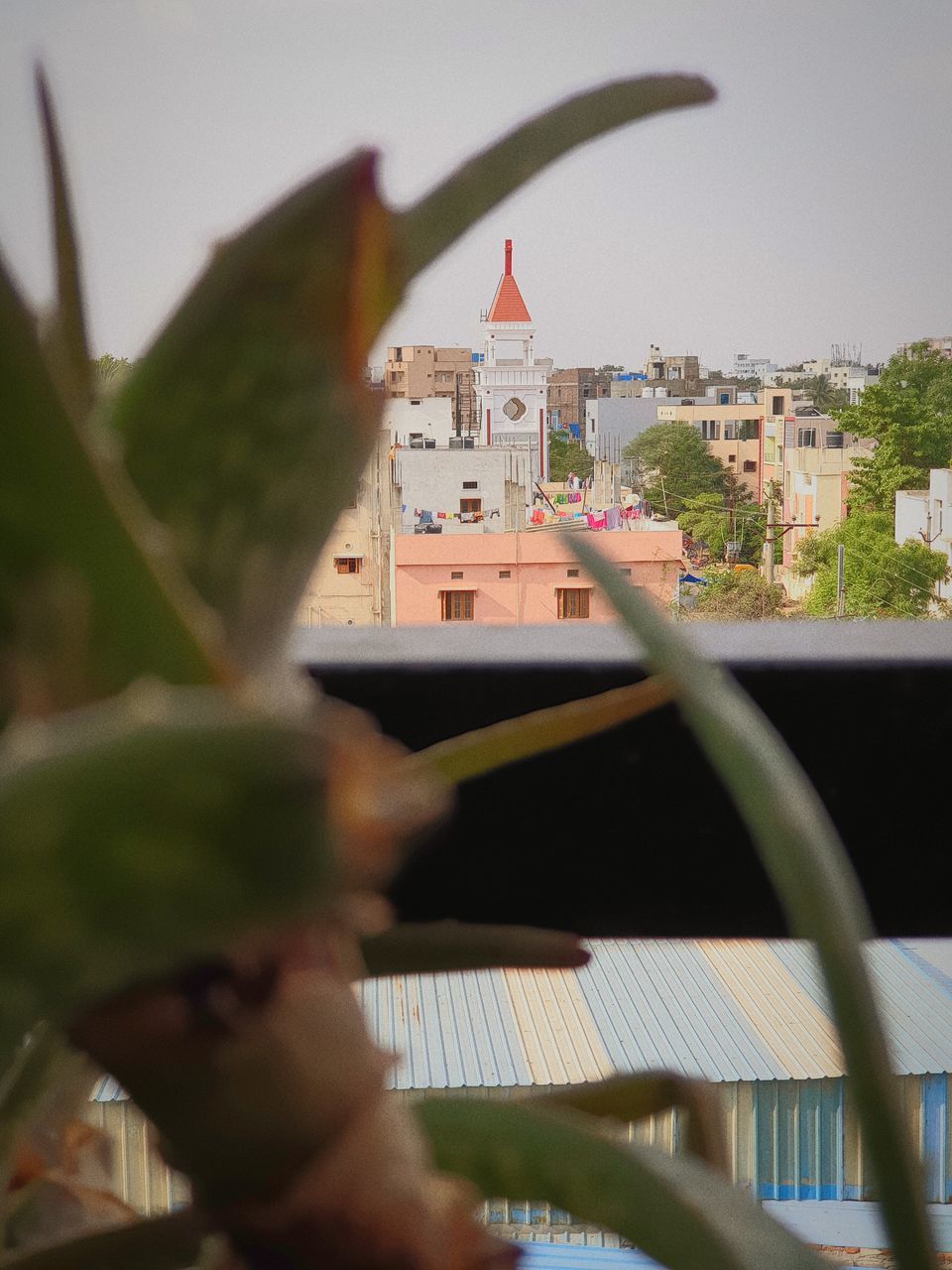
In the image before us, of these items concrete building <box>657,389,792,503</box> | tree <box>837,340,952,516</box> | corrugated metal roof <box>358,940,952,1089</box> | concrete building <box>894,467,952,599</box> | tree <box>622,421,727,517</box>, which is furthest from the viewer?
concrete building <box>657,389,792,503</box>

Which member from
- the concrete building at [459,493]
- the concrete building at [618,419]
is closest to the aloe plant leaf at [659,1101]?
the concrete building at [459,493]

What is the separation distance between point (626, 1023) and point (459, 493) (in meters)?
3.91

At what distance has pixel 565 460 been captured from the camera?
7.70 m

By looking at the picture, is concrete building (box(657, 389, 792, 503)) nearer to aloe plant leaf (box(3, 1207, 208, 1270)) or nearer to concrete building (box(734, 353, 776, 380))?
concrete building (box(734, 353, 776, 380))

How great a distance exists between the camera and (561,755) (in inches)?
13.8

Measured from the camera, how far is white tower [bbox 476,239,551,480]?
7262 millimetres

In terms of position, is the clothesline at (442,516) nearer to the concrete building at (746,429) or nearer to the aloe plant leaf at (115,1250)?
the aloe plant leaf at (115,1250)

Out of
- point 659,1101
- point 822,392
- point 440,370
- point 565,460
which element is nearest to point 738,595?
point 565,460

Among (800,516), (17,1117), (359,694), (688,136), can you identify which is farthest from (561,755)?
(688,136)

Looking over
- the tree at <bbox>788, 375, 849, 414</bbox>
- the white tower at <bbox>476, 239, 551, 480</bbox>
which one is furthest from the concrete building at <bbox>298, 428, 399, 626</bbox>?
the tree at <bbox>788, 375, 849, 414</bbox>

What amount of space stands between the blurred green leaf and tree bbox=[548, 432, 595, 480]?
771cm

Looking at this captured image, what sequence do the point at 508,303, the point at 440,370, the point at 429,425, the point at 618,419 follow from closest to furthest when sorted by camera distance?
the point at 440,370 → the point at 429,425 → the point at 508,303 → the point at 618,419

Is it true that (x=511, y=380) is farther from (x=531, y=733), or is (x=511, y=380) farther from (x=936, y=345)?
(x=531, y=733)

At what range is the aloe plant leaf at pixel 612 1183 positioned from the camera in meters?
0.09
